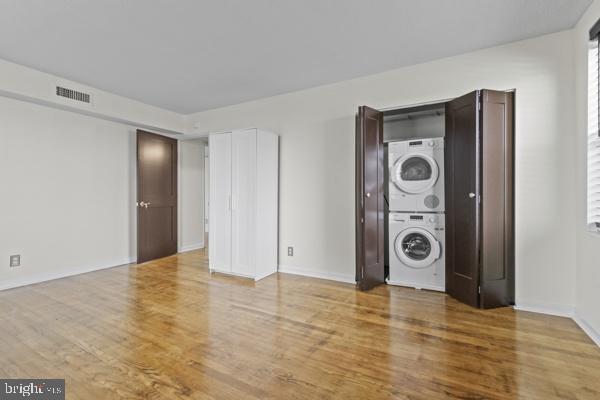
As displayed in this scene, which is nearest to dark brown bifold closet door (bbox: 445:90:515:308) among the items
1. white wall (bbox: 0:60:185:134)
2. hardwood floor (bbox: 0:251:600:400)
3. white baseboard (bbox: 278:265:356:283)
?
hardwood floor (bbox: 0:251:600:400)

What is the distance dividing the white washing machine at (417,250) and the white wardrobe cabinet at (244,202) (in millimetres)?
1636

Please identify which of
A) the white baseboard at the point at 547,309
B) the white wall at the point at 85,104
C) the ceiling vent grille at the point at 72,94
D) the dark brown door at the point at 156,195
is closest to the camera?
the white baseboard at the point at 547,309

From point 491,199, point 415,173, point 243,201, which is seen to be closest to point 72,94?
point 243,201

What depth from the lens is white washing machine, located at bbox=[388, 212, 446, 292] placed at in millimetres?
3186

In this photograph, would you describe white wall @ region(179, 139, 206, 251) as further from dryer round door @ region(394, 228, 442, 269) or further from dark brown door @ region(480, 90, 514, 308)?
dark brown door @ region(480, 90, 514, 308)

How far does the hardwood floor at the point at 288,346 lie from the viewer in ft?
5.25

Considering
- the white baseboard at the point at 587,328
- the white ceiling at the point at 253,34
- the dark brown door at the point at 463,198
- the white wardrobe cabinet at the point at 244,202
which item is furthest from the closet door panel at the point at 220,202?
the white baseboard at the point at 587,328

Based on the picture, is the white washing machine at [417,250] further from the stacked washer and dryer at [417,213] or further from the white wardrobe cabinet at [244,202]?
the white wardrobe cabinet at [244,202]

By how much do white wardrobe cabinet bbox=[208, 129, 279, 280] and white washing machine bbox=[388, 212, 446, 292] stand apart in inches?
64.4

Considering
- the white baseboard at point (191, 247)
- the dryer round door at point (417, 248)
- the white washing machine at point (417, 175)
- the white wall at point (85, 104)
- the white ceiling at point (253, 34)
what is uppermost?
the white ceiling at point (253, 34)

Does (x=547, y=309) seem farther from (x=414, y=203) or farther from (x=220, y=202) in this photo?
(x=220, y=202)

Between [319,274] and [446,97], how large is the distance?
8.63ft

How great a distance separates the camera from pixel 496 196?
8.84 feet

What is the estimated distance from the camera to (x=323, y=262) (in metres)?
3.80
